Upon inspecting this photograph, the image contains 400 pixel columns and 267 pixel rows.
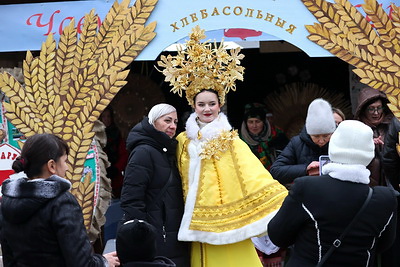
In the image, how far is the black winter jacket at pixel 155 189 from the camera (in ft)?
13.7

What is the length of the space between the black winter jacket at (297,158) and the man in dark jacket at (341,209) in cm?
173

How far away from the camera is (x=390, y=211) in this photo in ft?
9.53

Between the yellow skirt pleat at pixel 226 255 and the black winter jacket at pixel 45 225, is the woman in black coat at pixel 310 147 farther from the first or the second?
the black winter jacket at pixel 45 225

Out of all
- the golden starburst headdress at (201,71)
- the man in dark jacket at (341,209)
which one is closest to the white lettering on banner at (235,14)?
the golden starburst headdress at (201,71)

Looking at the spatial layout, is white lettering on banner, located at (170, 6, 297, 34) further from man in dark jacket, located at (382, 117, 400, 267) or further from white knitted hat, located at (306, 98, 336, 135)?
man in dark jacket, located at (382, 117, 400, 267)

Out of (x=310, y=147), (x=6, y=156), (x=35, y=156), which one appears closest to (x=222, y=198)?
(x=310, y=147)

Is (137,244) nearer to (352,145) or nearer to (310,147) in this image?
(352,145)

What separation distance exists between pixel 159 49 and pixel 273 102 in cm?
251

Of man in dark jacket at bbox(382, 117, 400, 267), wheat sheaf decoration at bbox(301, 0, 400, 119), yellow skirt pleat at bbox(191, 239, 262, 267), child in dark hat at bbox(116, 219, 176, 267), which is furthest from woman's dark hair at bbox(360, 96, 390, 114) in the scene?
child in dark hat at bbox(116, 219, 176, 267)

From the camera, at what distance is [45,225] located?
2729 millimetres

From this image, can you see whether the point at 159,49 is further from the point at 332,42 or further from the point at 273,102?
the point at 273,102

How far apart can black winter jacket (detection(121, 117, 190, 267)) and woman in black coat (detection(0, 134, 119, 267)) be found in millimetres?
1333

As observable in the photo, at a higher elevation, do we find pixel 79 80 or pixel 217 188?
pixel 79 80

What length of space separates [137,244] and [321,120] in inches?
89.1
